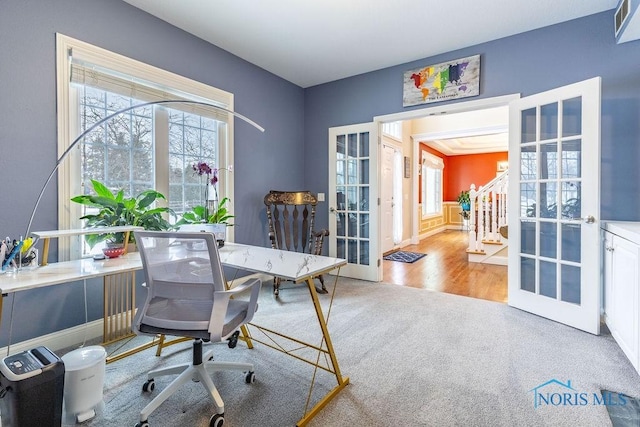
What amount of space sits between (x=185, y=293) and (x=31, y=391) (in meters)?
0.68

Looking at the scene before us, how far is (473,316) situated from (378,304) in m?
0.88

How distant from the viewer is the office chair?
1.41 metres

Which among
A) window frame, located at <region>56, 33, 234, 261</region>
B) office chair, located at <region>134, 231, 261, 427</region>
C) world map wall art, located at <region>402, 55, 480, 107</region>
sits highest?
world map wall art, located at <region>402, 55, 480, 107</region>

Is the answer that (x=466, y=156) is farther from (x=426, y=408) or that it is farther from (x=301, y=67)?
(x=426, y=408)

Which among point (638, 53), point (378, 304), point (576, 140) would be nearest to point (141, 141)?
point (378, 304)

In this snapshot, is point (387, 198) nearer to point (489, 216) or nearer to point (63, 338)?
point (489, 216)

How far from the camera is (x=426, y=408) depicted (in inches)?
63.5

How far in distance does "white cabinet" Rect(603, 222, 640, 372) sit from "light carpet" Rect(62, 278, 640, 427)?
0.15m

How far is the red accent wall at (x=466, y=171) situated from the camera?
980 cm

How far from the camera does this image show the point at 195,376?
5.51 feet

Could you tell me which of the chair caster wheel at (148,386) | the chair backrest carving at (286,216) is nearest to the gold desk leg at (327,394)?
the chair caster wheel at (148,386)

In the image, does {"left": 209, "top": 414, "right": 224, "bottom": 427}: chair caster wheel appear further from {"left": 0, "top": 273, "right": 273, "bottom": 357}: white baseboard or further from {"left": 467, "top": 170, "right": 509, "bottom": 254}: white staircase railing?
{"left": 467, "top": 170, "right": 509, "bottom": 254}: white staircase railing

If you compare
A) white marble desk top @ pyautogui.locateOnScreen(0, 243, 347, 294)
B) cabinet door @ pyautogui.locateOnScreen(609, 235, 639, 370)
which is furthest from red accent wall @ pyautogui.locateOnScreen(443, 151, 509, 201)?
white marble desk top @ pyautogui.locateOnScreen(0, 243, 347, 294)

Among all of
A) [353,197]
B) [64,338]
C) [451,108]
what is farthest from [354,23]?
[64,338]
